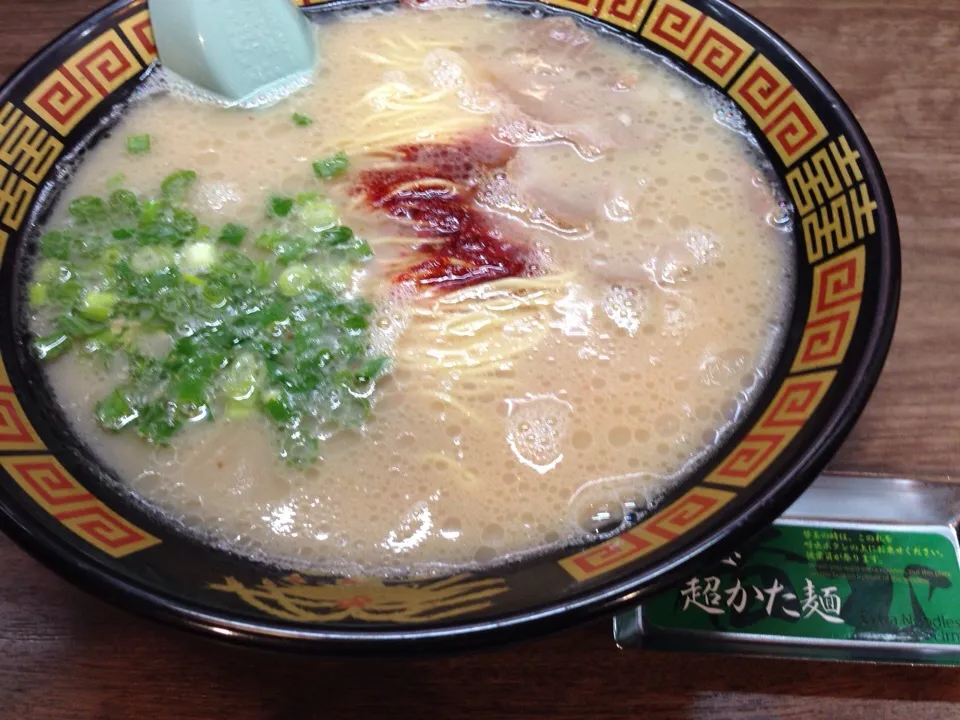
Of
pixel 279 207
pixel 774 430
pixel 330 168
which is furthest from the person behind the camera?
pixel 330 168

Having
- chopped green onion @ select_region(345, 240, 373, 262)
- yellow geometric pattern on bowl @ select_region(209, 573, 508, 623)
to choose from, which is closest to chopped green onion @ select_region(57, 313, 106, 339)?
chopped green onion @ select_region(345, 240, 373, 262)

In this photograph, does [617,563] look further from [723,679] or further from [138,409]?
[138,409]

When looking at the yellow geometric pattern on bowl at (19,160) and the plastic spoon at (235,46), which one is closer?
the yellow geometric pattern on bowl at (19,160)

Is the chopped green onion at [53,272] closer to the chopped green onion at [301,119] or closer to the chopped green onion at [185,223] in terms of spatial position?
the chopped green onion at [185,223]

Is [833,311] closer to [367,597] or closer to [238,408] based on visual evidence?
[367,597]

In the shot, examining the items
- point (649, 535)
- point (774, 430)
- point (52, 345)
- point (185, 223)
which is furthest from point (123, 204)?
point (774, 430)

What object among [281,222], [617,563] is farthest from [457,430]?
[281,222]

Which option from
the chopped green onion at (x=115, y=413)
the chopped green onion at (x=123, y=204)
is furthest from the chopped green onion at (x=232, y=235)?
the chopped green onion at (x=115, y=413)
